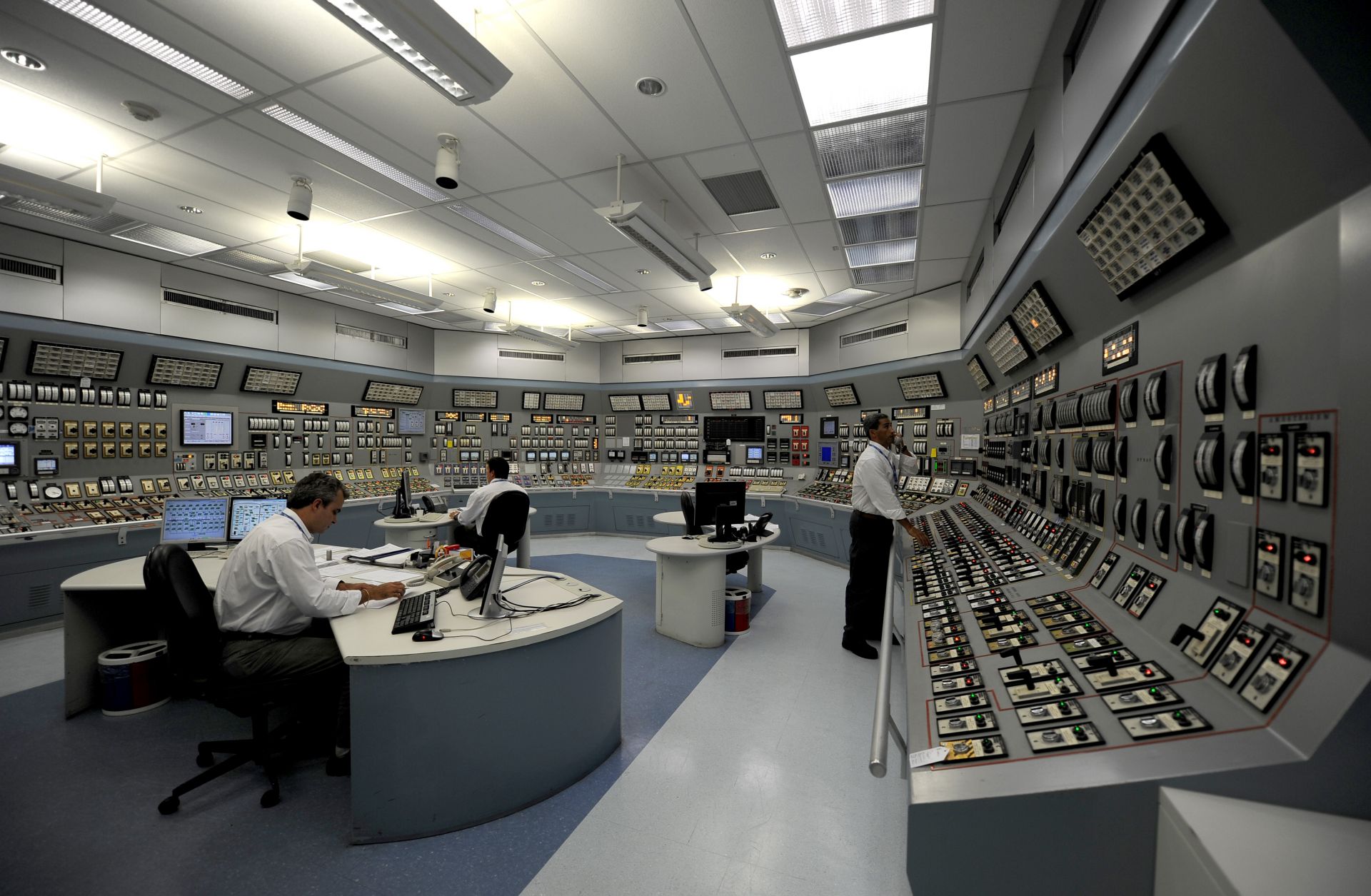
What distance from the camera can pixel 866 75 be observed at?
8.21ft

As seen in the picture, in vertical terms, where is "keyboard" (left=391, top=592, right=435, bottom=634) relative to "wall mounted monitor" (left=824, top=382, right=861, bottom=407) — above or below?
below

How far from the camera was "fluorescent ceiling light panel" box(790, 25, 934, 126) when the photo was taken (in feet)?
7.58

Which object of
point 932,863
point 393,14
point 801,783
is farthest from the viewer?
point 801,783

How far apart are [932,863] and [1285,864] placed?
57cm

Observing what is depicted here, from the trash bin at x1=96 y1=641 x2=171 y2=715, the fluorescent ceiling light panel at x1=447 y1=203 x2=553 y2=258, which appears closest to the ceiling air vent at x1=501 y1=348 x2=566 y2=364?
the fluorescent ceiling light panel at x1=447 y1=203 x2=553 y2=258

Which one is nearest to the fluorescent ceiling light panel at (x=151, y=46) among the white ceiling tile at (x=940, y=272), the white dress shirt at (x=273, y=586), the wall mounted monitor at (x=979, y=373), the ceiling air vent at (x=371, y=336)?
the white dress shirt at (x=273, y=586)

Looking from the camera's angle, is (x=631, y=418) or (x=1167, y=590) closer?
(x=1167, y=590)

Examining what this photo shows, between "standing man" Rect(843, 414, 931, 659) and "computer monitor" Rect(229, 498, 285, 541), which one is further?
"standing man" Rect(843, 414, 931, 659)

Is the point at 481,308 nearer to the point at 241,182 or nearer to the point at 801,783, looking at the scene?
the point at 241,182

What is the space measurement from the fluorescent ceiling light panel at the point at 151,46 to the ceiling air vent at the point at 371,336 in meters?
4.65

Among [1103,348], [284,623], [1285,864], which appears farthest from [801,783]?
[284,623]

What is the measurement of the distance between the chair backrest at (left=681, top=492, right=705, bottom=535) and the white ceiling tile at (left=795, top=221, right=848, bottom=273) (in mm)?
2413

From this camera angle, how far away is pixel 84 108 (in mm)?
2803

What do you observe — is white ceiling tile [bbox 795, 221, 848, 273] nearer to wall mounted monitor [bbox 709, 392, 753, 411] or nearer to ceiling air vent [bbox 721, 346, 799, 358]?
ceiling air vent [bbox 721, 346, 799, 358]
